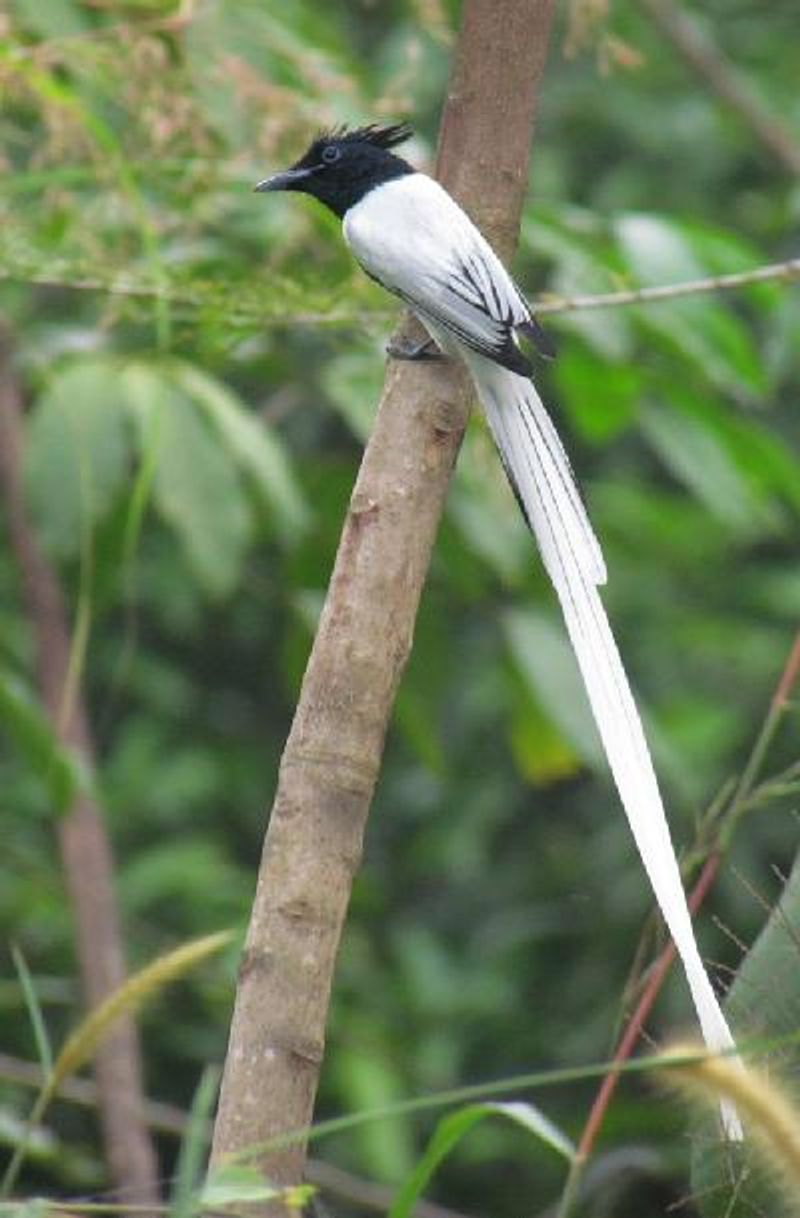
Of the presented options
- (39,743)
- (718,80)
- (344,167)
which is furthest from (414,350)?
(718,80)

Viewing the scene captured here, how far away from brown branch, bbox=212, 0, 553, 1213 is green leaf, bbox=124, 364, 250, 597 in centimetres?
92

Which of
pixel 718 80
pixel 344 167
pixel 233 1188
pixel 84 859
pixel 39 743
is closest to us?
pixel 233 1188

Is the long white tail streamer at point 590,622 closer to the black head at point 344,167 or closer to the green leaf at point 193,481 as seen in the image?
the black head at point 344,167

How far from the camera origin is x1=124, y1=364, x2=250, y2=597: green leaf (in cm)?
247

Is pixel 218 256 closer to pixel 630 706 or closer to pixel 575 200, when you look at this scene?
pixel 630 706

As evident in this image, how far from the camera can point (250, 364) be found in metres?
2.71

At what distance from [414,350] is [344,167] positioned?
1.14 ft

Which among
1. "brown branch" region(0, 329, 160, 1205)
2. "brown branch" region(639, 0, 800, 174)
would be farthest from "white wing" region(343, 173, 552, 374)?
"brown branch" region(639, 0, 800, 174)

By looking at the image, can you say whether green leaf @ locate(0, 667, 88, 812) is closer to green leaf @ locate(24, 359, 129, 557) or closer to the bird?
green leaf @ locate(24, 359, 129, 557)

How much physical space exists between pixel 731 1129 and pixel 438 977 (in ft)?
8.80

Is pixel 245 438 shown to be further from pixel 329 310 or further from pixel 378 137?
pixel 378 137

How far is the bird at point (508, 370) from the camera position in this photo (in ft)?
4.91

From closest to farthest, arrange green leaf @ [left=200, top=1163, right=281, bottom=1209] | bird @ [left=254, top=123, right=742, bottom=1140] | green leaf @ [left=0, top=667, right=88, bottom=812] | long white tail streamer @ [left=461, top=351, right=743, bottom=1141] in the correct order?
green leaf @ [left=200, top=1163, right=281, bottom=1209], long white tail streamer @ [left=461, top=351, right=743, bottom=1141], bird @ [left=254, top=123, right=742, bottom=1140], green leaf @ [left=0, top=667, right=88, bottom=812]

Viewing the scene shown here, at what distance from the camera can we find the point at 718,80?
3.70 m
